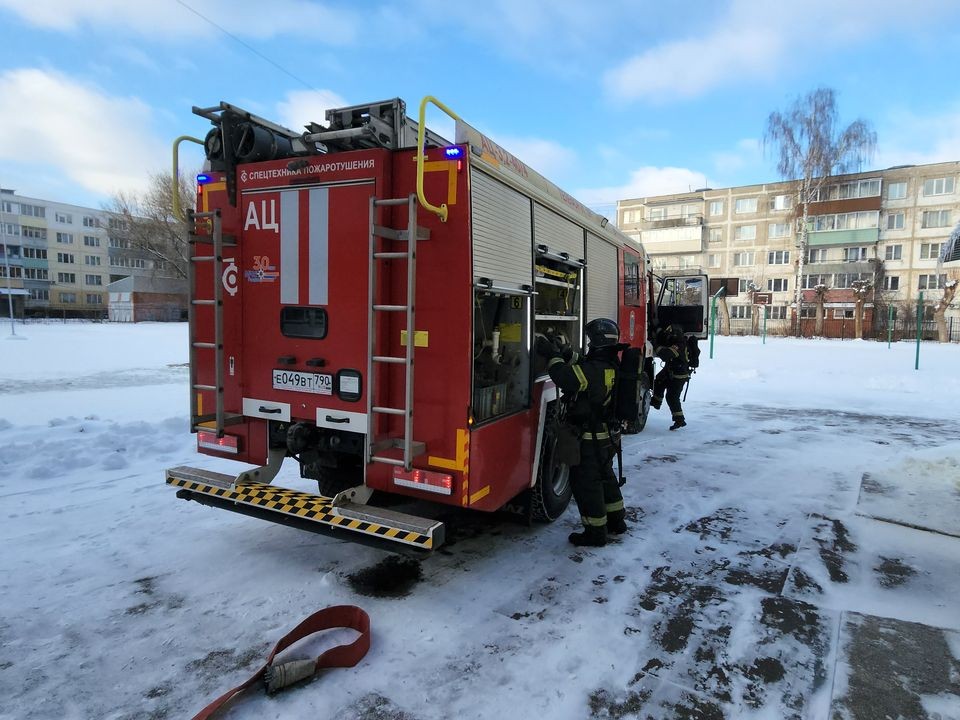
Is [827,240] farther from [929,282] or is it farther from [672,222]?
[672,222]

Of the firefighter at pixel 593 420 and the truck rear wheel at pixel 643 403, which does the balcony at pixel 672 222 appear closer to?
the truck rear wheel at pixel 643 403

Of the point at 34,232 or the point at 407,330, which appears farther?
the point at 34,232

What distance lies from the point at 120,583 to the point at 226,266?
2225mm

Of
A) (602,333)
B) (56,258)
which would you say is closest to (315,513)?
(602,333)

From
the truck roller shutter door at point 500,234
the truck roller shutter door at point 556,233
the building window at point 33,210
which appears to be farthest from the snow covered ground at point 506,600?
the building window at point 33,210

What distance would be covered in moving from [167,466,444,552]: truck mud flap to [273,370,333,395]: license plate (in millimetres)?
716

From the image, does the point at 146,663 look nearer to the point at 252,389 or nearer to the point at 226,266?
the point at 252,389

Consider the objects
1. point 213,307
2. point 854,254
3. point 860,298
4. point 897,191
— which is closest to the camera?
point 213,307

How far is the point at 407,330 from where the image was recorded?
337cm

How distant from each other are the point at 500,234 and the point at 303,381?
167cm

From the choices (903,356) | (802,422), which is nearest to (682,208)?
(903,356)

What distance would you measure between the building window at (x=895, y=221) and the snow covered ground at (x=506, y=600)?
4621 cm

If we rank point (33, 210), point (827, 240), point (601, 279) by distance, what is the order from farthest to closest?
point (33, 210), point (827, 240), point (601, 279)

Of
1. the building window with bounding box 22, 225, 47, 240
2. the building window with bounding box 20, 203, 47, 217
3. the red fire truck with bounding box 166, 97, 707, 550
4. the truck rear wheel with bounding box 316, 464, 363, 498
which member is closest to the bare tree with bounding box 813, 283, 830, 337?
the red fire truck with bounding box 166, 97, 707, 550
